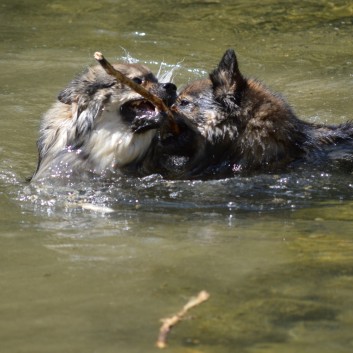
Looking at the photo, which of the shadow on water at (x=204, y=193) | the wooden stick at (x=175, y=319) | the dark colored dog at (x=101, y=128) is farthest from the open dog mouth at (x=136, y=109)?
the wooden stick at (x=175, y=319)

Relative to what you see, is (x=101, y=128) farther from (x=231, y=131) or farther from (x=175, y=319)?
(x=175, y=319)

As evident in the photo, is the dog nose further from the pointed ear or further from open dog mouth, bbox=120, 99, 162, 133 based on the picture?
the pointed ear

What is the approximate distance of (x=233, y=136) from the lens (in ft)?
24.2

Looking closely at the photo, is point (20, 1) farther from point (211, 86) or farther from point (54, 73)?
point (211, 86)

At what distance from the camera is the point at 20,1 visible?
1471 centimetres

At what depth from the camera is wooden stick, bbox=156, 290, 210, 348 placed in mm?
3756

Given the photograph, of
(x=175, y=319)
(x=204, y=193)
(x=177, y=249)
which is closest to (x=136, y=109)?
(x=204, y=193)

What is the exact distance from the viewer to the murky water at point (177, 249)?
3.89 meters

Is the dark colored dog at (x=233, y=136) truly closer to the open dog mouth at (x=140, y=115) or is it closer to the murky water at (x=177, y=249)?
the open dog mouth at (x=140, y=115)

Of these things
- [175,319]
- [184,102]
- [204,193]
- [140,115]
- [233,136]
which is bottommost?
[204,193]

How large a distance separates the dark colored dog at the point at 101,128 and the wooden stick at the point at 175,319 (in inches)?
128

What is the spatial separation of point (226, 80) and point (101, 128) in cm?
114

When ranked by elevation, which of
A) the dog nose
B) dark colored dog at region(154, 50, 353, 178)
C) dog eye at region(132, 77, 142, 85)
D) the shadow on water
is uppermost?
dog eye at region(132, 77, 142, 85)

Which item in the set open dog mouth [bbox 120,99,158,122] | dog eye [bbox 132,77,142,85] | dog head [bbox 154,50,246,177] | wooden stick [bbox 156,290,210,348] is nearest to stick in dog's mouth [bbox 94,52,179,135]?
dog head [bbox 154,50,246,177]
